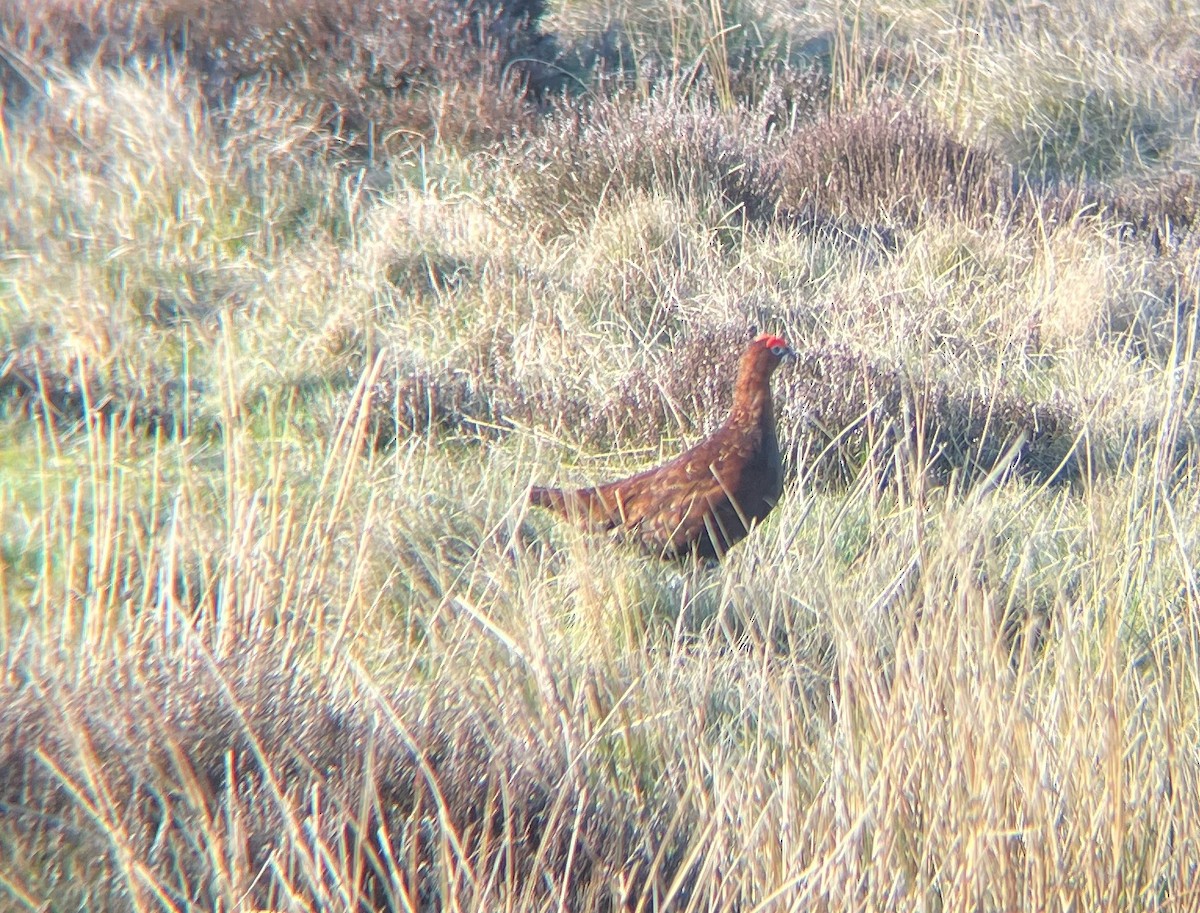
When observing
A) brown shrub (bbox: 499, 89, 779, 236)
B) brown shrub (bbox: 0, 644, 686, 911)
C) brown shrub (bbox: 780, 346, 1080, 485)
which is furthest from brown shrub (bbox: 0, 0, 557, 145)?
brown shrub (bbox: 0, 644, 686, 911)

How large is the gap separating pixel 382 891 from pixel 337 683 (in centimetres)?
43

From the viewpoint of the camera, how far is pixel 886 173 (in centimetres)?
557

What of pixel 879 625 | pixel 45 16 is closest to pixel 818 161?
pixel 879 625

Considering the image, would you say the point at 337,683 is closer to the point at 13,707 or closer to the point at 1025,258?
the point at 13,707

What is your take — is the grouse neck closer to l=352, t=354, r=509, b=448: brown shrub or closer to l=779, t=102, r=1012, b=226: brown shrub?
l=352, t=354, r=509, b=448: brown shrub

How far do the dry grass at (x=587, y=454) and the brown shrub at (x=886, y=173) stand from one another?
0.02 m

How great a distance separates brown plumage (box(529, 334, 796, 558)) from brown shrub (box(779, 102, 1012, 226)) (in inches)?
94.5

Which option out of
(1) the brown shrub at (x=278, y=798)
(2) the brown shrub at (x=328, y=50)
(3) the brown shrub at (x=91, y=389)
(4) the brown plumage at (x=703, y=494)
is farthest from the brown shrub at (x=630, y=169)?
(1) the brown shrub at (x=278, y=798)

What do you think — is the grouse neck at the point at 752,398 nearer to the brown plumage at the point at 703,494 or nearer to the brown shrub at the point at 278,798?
the brown plumage at the point at 703,494

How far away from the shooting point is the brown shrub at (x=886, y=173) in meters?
5.47

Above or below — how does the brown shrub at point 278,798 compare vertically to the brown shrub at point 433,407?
above

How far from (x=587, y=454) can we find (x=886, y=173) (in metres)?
2.64

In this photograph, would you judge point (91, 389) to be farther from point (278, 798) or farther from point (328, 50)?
point (328, 50)

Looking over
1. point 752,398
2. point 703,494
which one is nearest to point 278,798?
point 703,494
